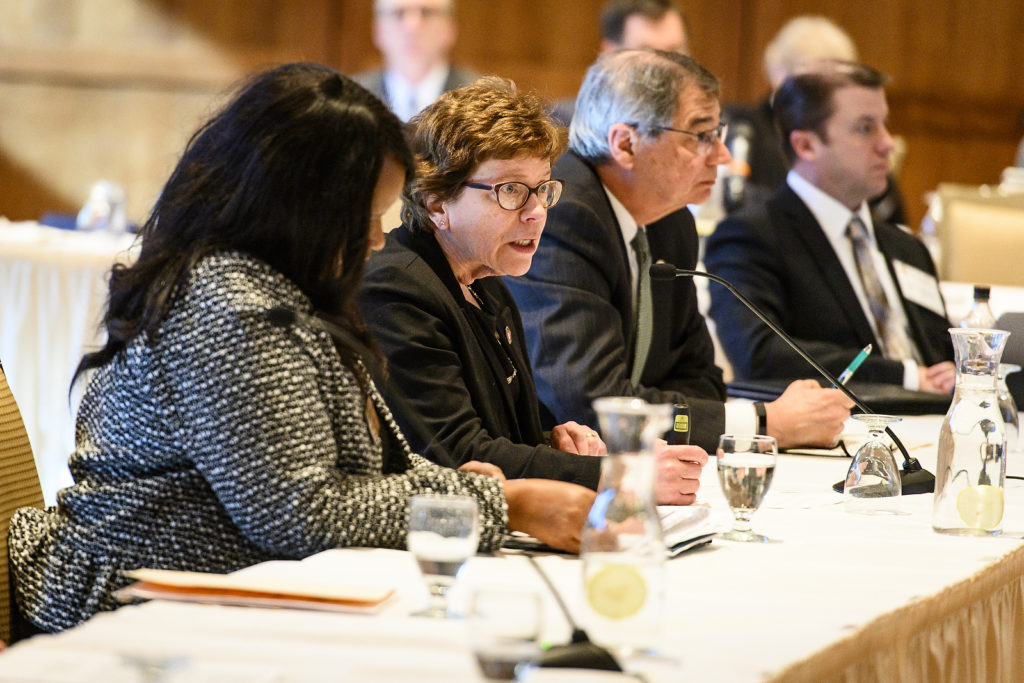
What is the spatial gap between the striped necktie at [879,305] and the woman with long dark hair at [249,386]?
2.12m

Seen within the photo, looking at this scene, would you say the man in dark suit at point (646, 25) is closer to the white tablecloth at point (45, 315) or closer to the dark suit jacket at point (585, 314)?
the white tablecloth at point (45, 315)

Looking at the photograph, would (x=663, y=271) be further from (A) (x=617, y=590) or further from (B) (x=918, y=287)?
(B) (x=918, y=287)

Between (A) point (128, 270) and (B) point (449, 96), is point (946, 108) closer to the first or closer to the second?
(B) point (449, 96)

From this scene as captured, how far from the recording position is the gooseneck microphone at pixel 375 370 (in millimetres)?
1362

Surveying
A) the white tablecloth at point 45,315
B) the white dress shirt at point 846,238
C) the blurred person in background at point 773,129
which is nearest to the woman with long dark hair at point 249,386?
the white dress shirt at point 846,238

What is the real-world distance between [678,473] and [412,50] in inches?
182

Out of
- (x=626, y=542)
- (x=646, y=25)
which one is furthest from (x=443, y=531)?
(x=646, y=25)

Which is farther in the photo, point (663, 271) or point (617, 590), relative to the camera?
point (663, 271)

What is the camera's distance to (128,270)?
1.46 m

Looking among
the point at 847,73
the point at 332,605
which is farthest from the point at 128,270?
the point at 847,73

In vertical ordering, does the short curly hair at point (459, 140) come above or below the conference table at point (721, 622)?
above

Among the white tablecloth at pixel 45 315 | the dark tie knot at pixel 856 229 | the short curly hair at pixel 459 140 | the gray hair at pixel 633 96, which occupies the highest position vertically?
the gray hair at pixel 633 96

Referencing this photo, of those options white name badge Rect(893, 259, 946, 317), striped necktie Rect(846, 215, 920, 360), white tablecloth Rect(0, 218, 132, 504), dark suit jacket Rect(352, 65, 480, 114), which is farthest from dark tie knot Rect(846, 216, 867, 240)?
dark suit jacket Rect(352, 65, 480, 114)

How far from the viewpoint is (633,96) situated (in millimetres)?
2725
